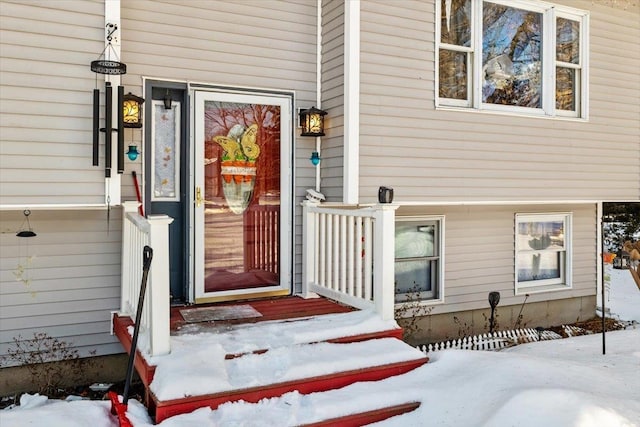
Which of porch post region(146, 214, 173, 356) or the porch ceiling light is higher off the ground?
the porch ceiling light

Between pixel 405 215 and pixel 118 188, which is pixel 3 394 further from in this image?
pixel 405 215

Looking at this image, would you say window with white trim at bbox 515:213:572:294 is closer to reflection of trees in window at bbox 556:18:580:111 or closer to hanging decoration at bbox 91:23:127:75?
reflection of trees in window at bbox 556:18:580:111

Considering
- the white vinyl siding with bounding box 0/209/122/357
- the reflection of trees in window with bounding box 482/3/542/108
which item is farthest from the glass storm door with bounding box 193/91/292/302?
the reflection of trees in window with bounding box 482/3/542/108

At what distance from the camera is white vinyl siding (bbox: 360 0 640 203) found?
5219 mm

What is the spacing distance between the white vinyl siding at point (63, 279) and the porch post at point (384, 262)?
2.33 m

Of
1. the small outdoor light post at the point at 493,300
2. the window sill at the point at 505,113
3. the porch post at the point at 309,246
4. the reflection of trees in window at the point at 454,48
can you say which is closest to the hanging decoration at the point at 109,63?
the porch post at the point at 309,246

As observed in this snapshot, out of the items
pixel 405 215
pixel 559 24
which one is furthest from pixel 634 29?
pixel 405 215

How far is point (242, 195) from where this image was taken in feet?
17.3

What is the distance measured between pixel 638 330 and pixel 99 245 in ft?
21.5

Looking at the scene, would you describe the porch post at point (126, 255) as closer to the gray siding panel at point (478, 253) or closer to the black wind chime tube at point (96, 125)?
the black wind chime tube at point (96, 125)

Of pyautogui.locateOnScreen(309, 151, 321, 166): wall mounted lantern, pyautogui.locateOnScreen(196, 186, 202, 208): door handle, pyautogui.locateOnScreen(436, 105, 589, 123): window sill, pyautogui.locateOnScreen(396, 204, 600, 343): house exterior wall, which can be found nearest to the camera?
pyautogui.locateOnScreen(196, 186, 202, 208): door handle

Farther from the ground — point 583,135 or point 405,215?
point 583,135

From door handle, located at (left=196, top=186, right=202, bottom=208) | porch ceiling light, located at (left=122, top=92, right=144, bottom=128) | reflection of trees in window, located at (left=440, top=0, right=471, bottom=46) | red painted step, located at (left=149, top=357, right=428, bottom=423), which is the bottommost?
red painted step, located at (left=149, top=357, right=428, bottom=423)

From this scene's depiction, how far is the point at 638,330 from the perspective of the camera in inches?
264
